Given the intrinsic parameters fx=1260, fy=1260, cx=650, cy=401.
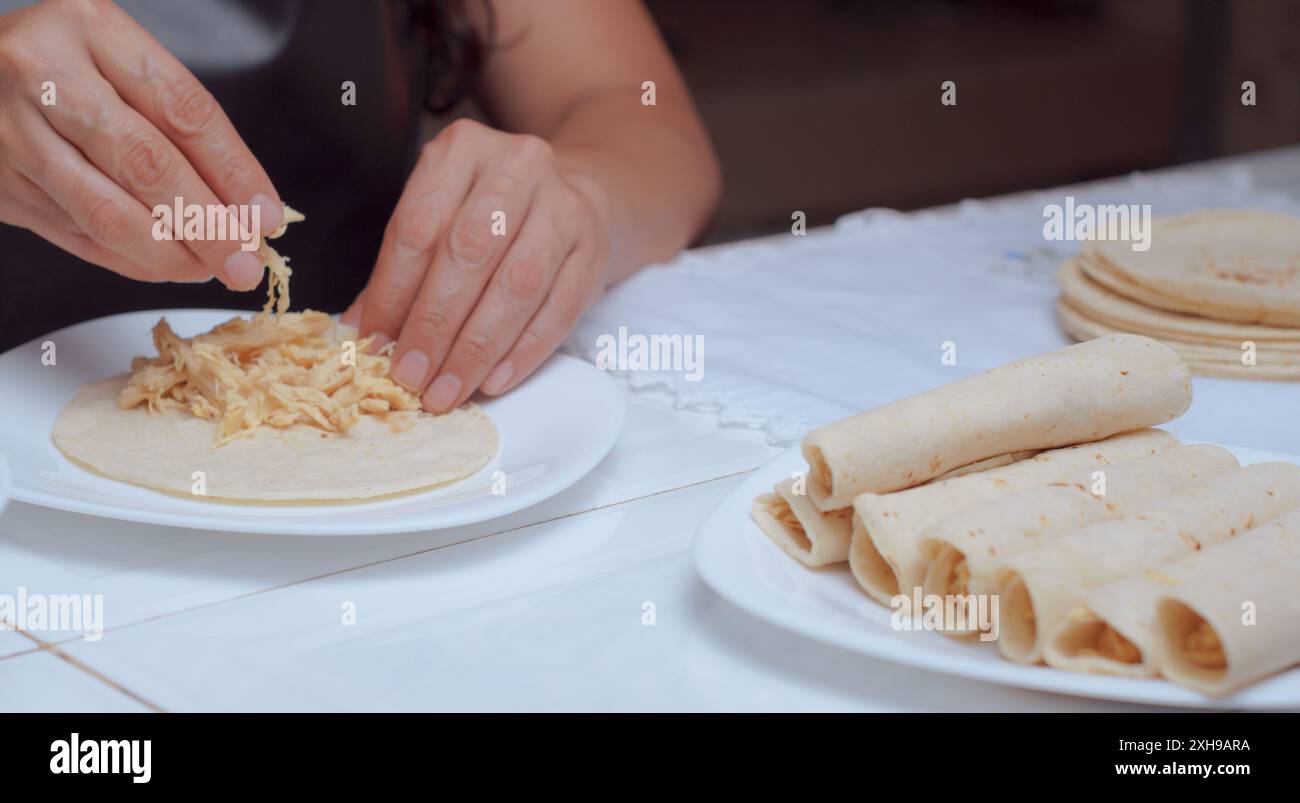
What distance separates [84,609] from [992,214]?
5.43 ft

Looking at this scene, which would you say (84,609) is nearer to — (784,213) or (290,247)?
(290,247)

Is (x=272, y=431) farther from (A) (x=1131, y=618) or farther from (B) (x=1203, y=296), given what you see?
(B) (x=1203, y=296)

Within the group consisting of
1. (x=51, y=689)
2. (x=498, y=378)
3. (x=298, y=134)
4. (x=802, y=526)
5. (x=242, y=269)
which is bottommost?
(x=51, y=689)

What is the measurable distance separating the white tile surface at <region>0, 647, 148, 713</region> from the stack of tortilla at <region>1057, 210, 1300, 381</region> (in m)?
1.19

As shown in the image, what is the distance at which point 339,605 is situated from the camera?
997 millimetres

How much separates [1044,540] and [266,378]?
817 mm

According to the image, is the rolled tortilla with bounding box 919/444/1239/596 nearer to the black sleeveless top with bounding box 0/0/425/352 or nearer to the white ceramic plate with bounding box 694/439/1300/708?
the white ceramic plate with bounding box 694/439/1300/708

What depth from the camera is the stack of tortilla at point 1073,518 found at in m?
0.78

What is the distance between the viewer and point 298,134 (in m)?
1.97

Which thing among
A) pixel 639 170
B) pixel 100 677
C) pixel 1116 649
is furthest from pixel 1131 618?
pixel 639 170

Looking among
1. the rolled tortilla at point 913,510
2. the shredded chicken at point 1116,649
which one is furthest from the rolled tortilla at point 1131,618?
the rolled tortilla at point 913,510

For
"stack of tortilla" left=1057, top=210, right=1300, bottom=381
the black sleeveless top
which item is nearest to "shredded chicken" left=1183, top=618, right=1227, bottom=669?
"stack of tortilla" left=1057, top=210, right=1300, bottom=381

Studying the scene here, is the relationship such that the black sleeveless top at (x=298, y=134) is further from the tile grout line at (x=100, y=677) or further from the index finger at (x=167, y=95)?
the tile grout line at (x=100, y=677)

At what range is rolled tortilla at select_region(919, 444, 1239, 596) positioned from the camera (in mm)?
847
